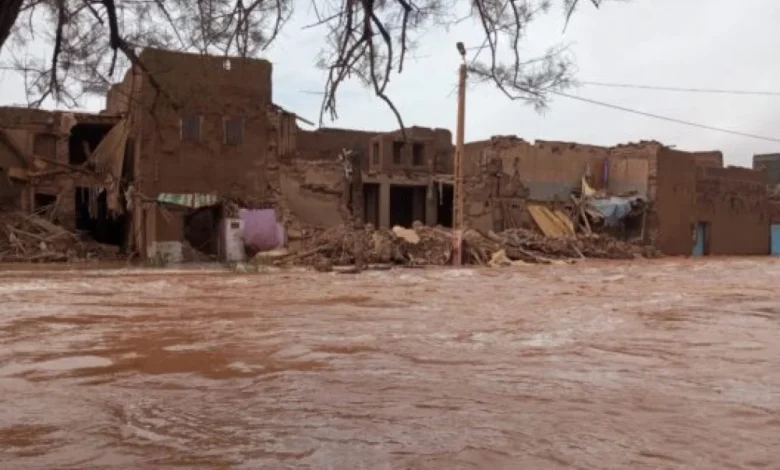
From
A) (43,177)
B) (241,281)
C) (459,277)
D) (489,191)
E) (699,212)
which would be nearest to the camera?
(241,281)

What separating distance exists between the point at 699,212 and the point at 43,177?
88.2 feet

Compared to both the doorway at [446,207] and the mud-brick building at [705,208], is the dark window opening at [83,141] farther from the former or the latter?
the mud-brick building at [705,208]

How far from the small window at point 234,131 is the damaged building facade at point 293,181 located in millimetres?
34

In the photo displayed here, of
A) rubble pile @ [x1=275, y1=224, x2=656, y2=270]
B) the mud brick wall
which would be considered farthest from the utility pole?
the mud brick wall

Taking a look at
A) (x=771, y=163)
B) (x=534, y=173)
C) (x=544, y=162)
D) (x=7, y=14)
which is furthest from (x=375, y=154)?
(x=7, y=14)

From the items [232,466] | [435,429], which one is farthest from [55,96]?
[435,429]

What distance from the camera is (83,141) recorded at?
28.7 metres

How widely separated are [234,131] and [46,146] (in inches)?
245

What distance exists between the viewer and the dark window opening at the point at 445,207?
3253 centimetres

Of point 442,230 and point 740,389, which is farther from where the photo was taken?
point 442,230

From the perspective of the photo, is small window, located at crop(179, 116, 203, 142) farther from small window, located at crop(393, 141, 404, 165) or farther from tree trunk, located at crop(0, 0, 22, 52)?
tree trunk, located at crop(0, 0, 22, 52)

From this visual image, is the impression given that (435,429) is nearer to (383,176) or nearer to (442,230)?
(442,230)

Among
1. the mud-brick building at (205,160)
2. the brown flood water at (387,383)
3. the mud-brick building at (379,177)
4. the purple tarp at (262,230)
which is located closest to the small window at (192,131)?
the mud-brick building at (205,160)

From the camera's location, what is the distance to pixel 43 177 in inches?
1022
